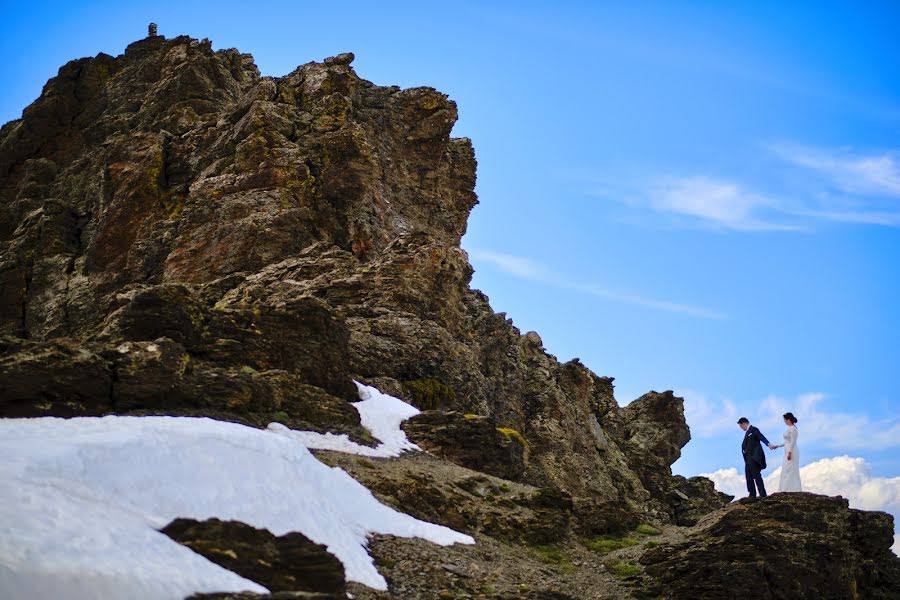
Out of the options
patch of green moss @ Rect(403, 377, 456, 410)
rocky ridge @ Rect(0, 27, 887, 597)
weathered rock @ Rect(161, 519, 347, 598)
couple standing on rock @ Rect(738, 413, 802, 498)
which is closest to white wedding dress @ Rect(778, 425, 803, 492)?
couple standing on rock @ Rect(738, 413, 802, 498)

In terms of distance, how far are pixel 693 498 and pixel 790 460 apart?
124ft

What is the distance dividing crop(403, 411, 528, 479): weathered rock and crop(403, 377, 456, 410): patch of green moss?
394cm

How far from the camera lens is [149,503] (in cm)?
1675

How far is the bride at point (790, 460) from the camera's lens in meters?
28.8

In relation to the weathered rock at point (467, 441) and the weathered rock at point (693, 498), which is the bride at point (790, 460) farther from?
the weathered rock at point (693, 498)

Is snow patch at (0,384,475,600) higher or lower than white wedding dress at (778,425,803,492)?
lower

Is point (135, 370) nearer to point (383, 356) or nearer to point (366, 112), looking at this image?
point (383, 356)

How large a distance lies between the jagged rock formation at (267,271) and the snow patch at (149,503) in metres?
5.68

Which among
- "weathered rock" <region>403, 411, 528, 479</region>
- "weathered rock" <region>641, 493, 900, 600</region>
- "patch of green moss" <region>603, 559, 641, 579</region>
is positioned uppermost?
"weathered rock" <region>403, 411, 528, 479</region>

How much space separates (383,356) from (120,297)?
1335 cm

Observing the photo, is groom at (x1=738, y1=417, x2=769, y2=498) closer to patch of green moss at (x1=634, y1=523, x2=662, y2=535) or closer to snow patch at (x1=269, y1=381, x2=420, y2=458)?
patch of green moss at (x1=634, y1=523, x2=662, y2=535)

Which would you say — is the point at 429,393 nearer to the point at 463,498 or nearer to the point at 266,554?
the point at 463,498

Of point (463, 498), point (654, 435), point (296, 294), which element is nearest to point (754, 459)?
point (463, 498)

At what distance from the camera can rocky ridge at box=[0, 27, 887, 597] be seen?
29297 millimetres
